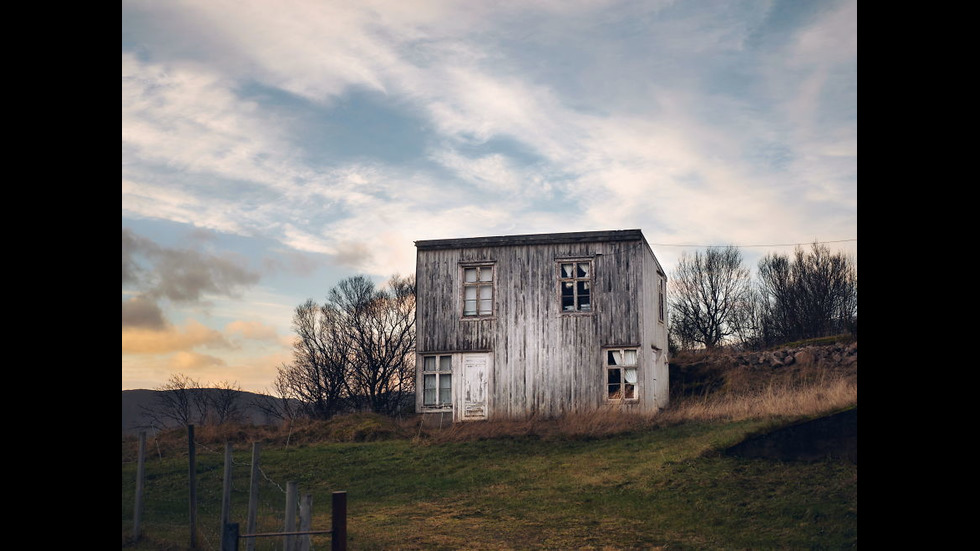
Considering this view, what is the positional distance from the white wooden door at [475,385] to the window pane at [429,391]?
3.74 feet

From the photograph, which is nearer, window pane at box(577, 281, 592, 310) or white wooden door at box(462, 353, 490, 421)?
white wooden door at box(462, 353, 490, 421)

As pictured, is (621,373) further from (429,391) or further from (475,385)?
(429,391)

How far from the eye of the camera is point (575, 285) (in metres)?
27.9

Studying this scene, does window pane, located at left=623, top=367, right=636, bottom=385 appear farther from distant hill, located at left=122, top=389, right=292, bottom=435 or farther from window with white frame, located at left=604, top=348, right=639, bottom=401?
distant hill, located at left=122, top=389, right=292, bottom=435

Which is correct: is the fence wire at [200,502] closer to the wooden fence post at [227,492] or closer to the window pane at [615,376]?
the wooden fence post at [227,492]

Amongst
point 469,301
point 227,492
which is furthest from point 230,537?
point 469,301

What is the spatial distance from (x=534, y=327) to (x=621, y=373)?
3.41 metres

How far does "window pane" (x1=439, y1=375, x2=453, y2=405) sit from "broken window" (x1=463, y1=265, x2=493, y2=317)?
2396 millimetres

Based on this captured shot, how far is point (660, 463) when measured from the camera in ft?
57.7

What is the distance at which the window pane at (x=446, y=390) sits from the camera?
27.9 meters

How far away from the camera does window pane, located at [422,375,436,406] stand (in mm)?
28047

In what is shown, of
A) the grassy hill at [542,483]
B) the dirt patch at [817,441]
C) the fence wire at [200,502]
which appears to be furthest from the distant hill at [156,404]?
the dirt patch at [817,441]

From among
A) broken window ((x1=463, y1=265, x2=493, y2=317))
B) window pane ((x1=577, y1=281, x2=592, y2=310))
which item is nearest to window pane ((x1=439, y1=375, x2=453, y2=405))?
broken window ((x1=463, y1=265, x2=493, y2=317))
